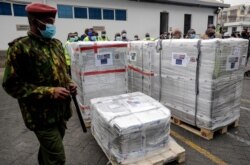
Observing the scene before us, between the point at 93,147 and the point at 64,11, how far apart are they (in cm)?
1177

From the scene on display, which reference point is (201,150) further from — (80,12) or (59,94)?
(80,12)

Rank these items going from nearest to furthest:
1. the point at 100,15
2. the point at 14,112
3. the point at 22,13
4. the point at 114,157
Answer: the point at 114,157
the point at 14,112
the point at 22,13
the point at 100,15

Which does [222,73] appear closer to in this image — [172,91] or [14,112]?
[172,91]

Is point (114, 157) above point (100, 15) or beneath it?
beneath

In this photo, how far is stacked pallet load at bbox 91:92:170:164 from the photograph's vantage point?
9.06ft

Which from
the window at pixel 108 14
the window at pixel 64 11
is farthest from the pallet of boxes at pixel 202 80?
the window at pixel 108 14

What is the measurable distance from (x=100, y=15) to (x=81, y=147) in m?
12.7

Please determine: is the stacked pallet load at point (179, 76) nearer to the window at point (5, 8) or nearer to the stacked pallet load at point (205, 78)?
the stacked pallet load at point (205, 78)

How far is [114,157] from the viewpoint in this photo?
9.41ft

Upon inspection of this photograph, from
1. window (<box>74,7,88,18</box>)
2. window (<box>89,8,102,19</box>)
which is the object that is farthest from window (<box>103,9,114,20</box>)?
window (<box>74,7,88,18</box>)

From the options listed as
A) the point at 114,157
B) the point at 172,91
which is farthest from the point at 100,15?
the point at 114,157

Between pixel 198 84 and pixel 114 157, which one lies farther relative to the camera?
pixel 198 84

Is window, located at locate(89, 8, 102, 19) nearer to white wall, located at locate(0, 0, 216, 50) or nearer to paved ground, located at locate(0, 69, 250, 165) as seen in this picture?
white wall, located at locate(0, 0, 216, 50)

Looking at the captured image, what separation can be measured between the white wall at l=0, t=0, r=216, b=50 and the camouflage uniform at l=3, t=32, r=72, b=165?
11492 millimetres
